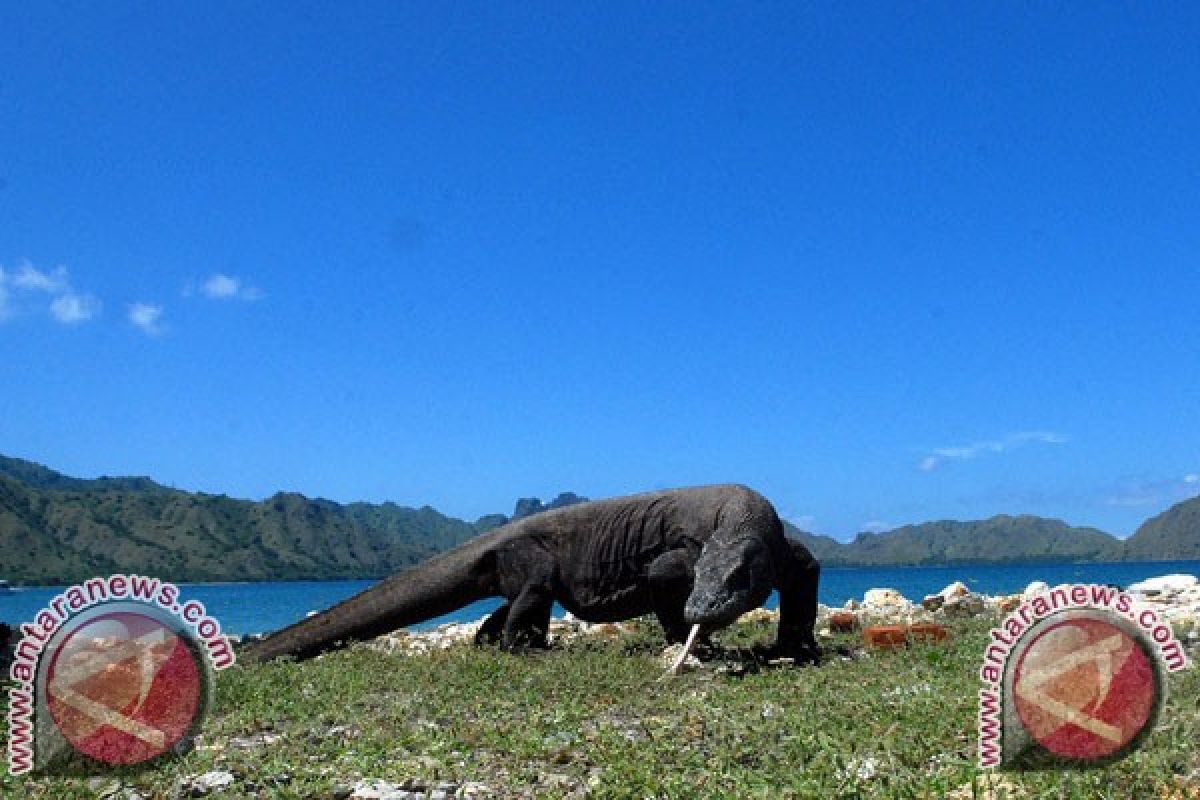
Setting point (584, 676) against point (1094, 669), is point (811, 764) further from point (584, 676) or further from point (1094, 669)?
point (584, 676)

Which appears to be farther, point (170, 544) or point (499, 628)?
point (170, 544)

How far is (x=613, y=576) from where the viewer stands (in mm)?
12016

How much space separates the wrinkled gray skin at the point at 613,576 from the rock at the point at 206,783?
4801mm

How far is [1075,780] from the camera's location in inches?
197

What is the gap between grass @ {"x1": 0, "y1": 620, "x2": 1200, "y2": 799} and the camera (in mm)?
5293

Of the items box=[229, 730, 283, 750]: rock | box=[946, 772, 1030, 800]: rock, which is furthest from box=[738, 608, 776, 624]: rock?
box=[946, 772, 1030, 800]: rock

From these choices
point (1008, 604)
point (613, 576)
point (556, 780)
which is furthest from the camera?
point (1008, 604)

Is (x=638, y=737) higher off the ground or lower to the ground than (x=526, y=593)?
lower

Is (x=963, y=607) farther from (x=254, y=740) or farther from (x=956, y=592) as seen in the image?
(x=254, y=740)

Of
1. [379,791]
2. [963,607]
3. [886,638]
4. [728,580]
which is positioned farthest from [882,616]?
[379,791]

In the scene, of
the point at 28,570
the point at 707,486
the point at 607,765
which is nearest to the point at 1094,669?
the point at 607,765

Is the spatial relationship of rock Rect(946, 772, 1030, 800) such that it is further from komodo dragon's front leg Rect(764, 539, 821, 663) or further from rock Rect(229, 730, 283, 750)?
komodo dragon's front leg Rect(764, 539, 821, 663)

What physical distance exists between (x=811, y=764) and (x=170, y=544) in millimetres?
124174

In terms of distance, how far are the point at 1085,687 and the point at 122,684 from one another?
5410 mm
